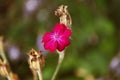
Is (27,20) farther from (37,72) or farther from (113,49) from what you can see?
(37,72)

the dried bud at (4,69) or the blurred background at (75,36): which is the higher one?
the blurred background at (75,36)

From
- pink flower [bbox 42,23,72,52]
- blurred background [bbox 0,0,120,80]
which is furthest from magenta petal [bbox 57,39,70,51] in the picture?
blurred background [bbox 0,0,120,80]

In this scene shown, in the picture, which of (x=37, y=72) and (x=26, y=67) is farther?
(x=26, y=67)

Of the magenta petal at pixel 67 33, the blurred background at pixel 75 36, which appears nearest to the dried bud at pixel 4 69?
the magenta petal at pixel 67 33

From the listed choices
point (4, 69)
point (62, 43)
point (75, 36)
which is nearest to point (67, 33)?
point (62, 43)

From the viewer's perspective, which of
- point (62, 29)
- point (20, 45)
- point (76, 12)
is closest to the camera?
point (62, 29)

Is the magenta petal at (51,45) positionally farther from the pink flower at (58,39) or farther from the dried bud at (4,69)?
the dried bud at (4,69)

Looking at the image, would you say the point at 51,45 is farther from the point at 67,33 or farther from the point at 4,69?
the point at 4,69


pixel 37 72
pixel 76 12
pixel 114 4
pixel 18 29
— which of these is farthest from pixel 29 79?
pixel 37 72
